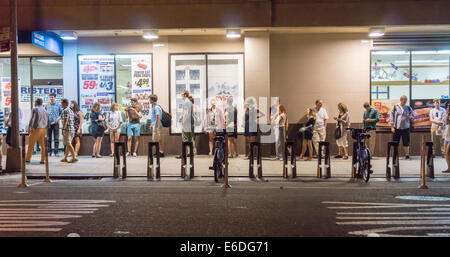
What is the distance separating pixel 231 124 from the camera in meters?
16.4

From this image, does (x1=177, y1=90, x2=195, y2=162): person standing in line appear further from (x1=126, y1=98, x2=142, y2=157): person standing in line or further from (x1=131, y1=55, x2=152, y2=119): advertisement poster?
(x1=131, y1=55, x2=152, y2=119): advertisement poster

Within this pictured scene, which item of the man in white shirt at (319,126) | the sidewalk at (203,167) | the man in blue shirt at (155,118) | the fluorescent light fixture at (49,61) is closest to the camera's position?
the sidewalk at (203,167)

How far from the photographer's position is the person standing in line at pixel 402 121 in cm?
1535

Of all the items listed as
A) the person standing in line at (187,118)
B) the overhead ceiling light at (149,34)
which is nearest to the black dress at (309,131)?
the person standing in line at (187,118)

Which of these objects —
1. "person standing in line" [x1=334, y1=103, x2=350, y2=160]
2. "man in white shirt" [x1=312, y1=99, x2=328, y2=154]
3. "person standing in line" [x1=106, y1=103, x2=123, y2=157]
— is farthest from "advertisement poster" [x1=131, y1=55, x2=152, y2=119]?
"person standing in line" [x1=334, y1=103, x2=350, y2=160]

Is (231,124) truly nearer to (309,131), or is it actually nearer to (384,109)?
(309,131)

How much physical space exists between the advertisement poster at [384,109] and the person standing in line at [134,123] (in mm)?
9463

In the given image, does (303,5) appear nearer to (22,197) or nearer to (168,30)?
(168,30)

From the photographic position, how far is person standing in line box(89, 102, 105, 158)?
16.0 m

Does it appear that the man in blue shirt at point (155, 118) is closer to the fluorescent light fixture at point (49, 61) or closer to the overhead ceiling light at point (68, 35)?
the overhead ceiling light at point (68, 35)

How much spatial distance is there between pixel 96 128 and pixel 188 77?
4.15m

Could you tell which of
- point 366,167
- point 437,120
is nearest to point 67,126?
point 366,167

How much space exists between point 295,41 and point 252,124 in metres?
4.23

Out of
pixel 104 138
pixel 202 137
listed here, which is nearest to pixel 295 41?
pixel 202 137
